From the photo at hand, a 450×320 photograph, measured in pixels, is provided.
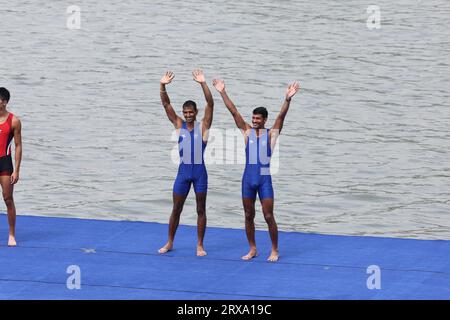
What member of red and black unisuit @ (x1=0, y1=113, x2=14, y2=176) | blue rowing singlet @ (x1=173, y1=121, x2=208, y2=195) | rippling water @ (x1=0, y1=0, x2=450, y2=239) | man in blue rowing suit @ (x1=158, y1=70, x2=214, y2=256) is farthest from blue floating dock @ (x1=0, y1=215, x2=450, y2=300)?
rippling water @ (x1=0, y1=0, x2=450, y2=239)

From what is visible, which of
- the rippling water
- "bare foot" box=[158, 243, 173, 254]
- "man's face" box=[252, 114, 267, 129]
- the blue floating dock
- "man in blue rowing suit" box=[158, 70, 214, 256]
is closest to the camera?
the blue floating dock

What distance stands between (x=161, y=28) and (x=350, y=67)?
7.17m

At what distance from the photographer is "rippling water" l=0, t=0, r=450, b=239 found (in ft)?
64.4

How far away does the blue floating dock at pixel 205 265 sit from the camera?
12852mm

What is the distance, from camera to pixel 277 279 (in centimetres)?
1337

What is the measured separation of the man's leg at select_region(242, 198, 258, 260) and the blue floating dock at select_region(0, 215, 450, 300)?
0.61ft

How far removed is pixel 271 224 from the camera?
14.1 meters

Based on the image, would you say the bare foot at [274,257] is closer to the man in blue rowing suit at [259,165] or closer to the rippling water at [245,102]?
the man in blue rowing suit at [259,165]

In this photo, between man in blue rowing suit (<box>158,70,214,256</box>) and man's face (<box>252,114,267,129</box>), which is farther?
man in blue rowing suit (<box>158,70,214,256</box>)

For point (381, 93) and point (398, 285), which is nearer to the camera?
point (398, 285)

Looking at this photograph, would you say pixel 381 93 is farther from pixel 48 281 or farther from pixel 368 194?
pixel 48 281

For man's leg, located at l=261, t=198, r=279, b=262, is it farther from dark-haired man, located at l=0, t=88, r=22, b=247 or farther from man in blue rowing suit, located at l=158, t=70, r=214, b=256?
dark-haired man, located at l=0, t=88, r=22, b=247

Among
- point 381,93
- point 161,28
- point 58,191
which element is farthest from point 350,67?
point 58,191

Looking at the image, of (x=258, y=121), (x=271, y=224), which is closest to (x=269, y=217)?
(x=271, y=224)
